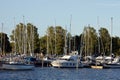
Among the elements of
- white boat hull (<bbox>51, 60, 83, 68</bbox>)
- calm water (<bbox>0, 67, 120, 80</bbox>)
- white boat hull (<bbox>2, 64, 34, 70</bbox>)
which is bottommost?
calm water (<bbox>0, 67, 120, 80</bbox>)

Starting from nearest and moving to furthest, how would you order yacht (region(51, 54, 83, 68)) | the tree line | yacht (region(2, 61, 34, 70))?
yacht (region(2, 61, 34, 70))
yacht (region(51, 54, 83, 68))
the tree line

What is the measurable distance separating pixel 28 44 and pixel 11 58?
20714 mm

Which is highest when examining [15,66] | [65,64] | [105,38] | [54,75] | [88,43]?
[105,38]

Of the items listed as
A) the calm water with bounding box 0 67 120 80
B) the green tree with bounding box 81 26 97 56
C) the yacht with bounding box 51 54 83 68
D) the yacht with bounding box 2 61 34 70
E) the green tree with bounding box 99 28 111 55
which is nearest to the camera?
the calm water with bounding box 0 67 120 80

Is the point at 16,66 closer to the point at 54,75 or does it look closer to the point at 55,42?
the point at 54,75

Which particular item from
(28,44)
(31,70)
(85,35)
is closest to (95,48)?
(85,35)

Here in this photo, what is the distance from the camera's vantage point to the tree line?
453 ft

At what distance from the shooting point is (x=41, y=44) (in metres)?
171

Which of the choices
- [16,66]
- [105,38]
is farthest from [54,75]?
[105,38]

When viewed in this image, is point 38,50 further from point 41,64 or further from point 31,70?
point 31,70

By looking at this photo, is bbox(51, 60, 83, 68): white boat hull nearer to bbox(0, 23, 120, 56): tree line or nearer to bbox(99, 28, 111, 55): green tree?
bbox(0, 23, 120, 56): tree line

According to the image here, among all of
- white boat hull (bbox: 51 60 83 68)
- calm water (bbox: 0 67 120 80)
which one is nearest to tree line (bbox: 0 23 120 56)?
white boat hull (bbox: 51 60 83 68)

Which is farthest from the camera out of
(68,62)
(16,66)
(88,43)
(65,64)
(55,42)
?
(55,42)

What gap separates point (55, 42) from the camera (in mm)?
148000
